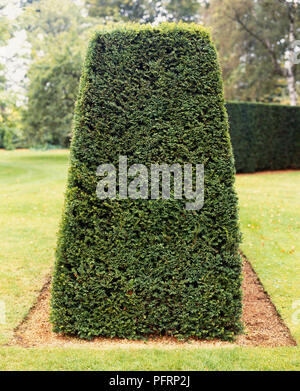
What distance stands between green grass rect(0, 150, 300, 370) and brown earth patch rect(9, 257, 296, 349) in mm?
137

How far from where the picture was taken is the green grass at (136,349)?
4070 mm

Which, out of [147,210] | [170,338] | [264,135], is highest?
[264,135]

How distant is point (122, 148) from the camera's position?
4.68 meters

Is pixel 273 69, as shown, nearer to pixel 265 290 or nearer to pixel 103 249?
pixel 265 290

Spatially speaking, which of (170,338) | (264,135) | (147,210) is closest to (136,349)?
(170,338)

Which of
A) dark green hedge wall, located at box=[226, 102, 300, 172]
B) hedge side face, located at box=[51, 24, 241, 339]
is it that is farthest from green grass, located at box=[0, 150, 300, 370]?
dark green hedge wall, located at box=[226, 102, 300, 172]

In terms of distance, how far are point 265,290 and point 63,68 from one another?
23.3 meters

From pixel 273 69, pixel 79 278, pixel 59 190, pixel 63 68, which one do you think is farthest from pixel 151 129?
pixel 273 69

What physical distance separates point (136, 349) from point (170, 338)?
1.82ft

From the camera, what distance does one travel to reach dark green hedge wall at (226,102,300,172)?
19594 millimetres

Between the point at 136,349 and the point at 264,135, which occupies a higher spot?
the point at 264,135

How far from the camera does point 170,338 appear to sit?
477 cm

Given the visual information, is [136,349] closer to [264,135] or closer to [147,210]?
[147,210]

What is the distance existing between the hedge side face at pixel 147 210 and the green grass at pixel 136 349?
496 mm
